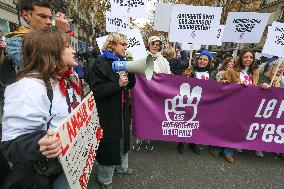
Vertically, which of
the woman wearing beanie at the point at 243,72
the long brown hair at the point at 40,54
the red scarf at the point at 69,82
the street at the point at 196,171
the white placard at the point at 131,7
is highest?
the white placard at the point at 131,7

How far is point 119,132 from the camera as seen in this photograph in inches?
121

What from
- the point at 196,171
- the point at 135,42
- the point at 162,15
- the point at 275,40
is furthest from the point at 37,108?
the point at 162,15

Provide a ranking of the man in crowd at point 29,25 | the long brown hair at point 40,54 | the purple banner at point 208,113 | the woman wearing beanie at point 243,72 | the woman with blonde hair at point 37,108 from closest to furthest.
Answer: the woman with blonde hair at point 37,108, the long brown hair at point 40,54, the man in crowd at point 29,25, the purple banner at point 208,113, the woman wearing beanie at point 243,72

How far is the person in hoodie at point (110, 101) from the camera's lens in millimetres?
2859

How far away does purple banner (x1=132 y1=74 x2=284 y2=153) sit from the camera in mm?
4125

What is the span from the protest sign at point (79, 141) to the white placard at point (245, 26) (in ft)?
12.6

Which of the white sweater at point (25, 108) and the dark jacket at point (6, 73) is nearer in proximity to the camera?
the white sweater at point (25, 108)

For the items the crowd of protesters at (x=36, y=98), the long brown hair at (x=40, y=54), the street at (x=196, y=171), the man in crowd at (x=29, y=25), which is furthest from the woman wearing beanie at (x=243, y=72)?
the long brown hair at (x=40, y=54)

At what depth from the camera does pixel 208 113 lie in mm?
4207

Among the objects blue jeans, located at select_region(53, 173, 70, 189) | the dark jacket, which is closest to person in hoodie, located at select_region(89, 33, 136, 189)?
the dark jacket

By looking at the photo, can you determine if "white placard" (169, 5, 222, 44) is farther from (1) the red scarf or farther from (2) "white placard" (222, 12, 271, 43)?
(1) the red scarf

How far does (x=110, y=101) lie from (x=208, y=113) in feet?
6.36

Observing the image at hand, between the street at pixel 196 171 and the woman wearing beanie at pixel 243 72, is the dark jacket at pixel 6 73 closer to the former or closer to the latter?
the street at pixel 196 171

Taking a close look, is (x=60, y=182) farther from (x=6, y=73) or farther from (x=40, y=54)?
(x=6, y=73)
